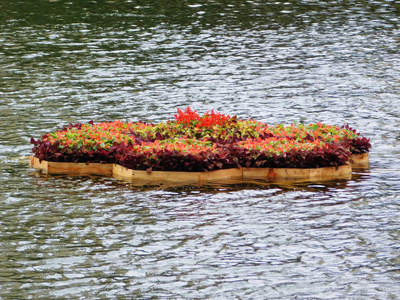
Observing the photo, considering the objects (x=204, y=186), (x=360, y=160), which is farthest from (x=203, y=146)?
(x=360, y=160)

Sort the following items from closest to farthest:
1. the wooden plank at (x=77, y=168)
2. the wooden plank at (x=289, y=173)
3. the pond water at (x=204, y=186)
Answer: the pond water at (x=204, y=186), the wooden plank at (x=289, y=173), the wooden plank at (x=77, y=168)

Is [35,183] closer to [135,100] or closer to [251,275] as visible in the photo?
[251,275]

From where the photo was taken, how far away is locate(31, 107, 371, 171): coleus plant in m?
17.1

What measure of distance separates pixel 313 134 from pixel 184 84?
1040 cm

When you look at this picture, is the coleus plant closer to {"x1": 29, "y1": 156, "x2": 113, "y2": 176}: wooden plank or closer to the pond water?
{"x1": 29, "y1": 156, "x2": 113, "y2": 176}: wooden plank

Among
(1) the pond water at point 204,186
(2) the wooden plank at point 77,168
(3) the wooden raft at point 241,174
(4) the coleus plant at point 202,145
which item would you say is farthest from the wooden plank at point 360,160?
(2) the wooden plank at point 77,168

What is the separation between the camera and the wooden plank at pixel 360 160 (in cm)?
1830

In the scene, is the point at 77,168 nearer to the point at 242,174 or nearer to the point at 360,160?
the point at 242,174

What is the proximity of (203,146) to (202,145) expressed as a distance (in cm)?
8

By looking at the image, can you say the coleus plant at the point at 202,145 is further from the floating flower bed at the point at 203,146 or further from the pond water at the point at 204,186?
the pond water at the point at 204,186

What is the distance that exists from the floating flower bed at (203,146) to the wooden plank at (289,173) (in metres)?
0.09

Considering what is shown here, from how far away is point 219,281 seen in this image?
37.7 ft

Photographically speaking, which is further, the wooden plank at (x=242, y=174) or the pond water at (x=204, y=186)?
the wooden plank at (x=242, y=174)

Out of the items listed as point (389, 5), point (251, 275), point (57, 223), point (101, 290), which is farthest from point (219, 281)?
point (389, 5)
